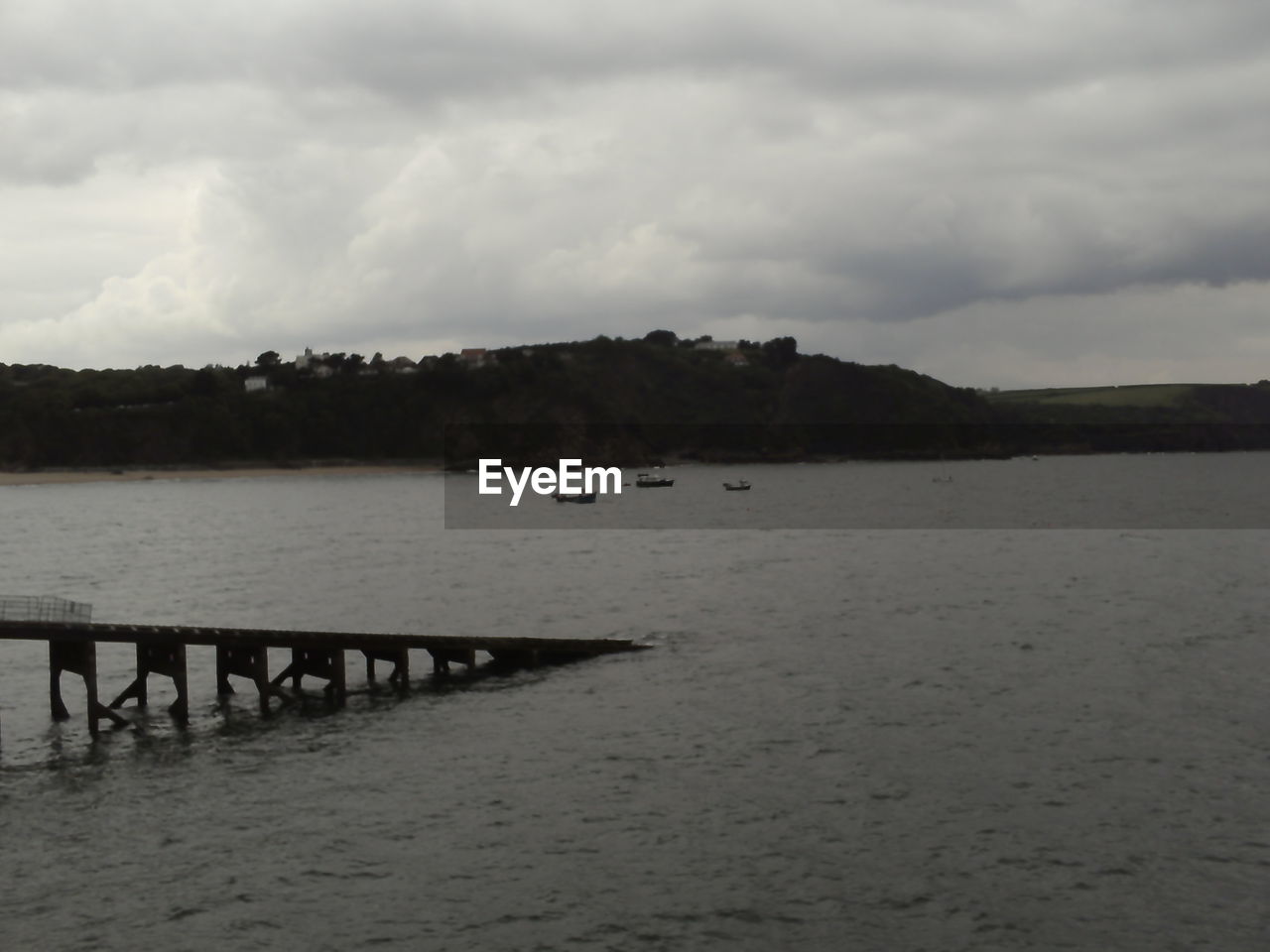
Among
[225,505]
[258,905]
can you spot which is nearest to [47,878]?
[258,905]

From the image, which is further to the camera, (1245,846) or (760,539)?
(760,539)

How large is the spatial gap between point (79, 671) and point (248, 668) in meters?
4.32

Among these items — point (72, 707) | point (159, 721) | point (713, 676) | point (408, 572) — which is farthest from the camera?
point (408, 572)

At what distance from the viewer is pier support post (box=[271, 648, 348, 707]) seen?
3659cm

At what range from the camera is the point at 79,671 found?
3309 cm

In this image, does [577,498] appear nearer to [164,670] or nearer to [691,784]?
[164,670]

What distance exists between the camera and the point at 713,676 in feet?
130

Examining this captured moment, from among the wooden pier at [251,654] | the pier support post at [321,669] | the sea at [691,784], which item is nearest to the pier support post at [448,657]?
the wooden pier at [251,654]

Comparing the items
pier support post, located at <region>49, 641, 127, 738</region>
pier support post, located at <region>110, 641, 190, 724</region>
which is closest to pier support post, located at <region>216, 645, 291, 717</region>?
pier support post, located at <region>110, 641, 190, 724</region>

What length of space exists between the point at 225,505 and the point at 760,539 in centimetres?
8189

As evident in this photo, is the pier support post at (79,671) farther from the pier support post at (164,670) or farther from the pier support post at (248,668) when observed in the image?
the pier support post at (248,668)

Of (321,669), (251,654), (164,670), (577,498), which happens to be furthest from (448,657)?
(577,498)

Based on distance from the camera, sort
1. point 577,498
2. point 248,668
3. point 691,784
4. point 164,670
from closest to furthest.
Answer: point 691,784 → point 164,670 → point 248,668 → point 577,498

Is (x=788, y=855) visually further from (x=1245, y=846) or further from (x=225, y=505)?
(x=225, y=505)
